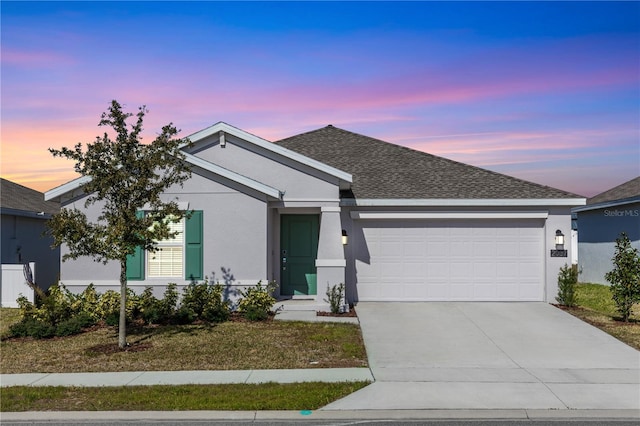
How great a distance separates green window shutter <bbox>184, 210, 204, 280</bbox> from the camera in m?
15.3

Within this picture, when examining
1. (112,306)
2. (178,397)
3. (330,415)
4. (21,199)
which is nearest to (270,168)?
(112,306)

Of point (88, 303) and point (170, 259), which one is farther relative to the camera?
point (170, 259)

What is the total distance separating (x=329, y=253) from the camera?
16125 millimetres

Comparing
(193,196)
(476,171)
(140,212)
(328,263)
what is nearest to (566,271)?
(476,171)

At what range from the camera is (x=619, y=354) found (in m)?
11.4

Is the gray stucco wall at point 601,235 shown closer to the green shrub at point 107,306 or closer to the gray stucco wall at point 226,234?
the gray stucco wall at point 226,234

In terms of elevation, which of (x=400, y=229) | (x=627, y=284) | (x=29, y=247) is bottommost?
(x=627, y=284)

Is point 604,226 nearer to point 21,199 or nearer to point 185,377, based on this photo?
point 185,377

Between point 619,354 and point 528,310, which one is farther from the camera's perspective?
point 528,310

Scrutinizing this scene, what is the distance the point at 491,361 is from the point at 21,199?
61.7 ft

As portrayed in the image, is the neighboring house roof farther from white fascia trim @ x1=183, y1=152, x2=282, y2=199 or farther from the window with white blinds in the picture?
the window with white blinds

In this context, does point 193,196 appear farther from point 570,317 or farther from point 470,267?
point 570,317

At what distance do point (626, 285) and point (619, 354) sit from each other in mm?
3640

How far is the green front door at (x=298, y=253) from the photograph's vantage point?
56.7 ft
